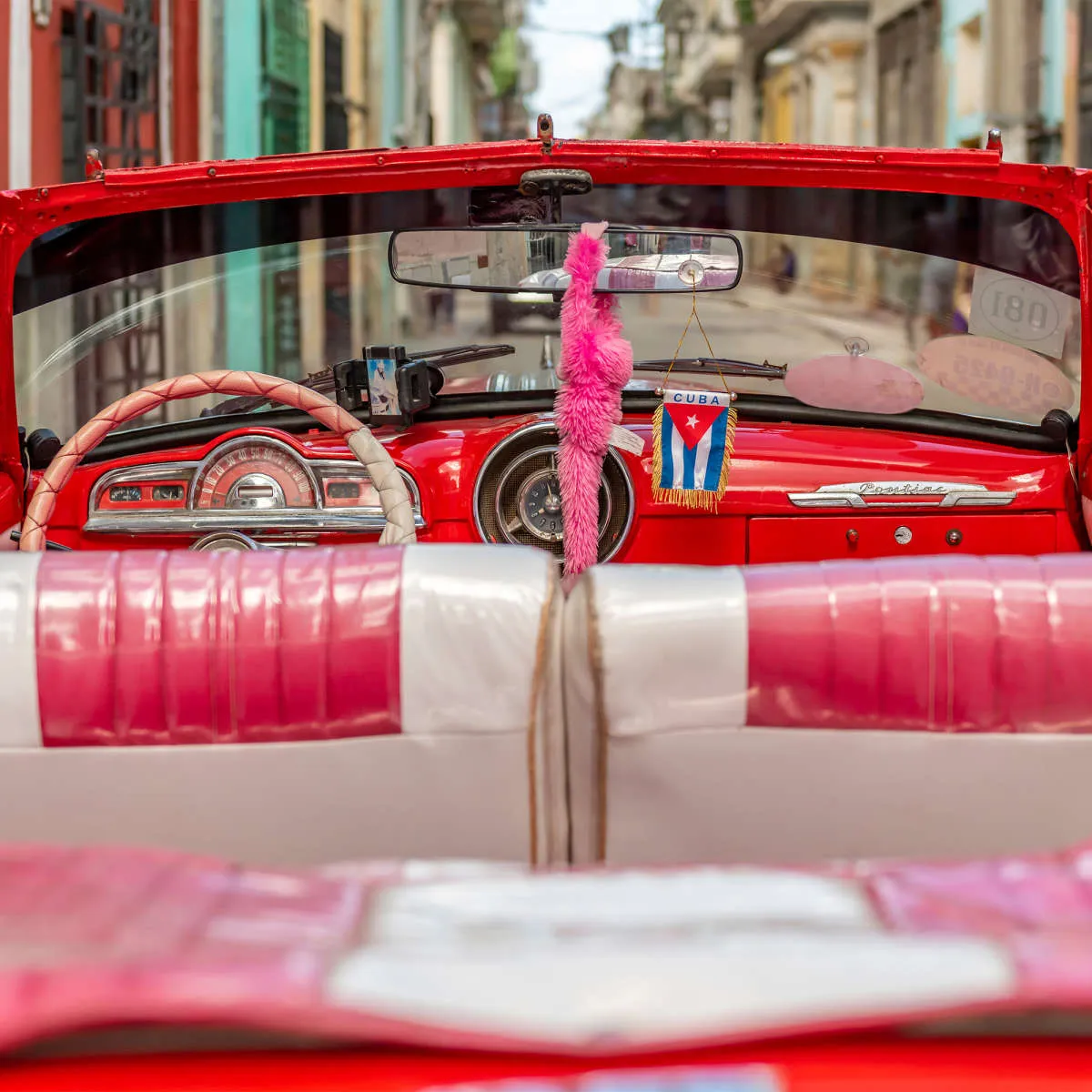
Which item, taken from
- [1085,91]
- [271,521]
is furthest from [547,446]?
[1085,91]

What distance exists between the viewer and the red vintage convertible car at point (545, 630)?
1077 millimetres

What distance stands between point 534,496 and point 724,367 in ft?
1.89

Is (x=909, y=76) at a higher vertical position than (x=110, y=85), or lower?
higher

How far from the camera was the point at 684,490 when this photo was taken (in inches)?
121

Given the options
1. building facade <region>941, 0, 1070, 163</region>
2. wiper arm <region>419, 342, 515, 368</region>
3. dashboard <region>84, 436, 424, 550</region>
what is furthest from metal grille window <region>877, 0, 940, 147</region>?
dashboard <region>84, 436, 424, 550</region>

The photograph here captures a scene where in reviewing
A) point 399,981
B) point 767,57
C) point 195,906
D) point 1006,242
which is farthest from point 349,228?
point 767,57

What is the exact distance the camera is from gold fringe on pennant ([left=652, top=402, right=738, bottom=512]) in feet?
9.99

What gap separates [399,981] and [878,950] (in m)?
0.41

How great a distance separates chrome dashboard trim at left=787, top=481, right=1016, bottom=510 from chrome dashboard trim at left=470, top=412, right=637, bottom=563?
39cm

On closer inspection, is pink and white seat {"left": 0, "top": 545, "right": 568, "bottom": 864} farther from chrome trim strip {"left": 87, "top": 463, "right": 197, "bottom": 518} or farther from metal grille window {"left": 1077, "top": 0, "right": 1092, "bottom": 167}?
metal grille window {"left": 1077, "top": 0, "right": 1092, "bottom": 167}

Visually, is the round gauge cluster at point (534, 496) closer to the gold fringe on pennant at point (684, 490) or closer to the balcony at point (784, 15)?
the gold fringe on pennant at point (684, 490)

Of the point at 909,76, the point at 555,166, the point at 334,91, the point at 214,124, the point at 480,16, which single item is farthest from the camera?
the point at 480,16

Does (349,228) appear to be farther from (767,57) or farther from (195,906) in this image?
(767,57)

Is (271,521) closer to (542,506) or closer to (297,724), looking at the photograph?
(542,506)
